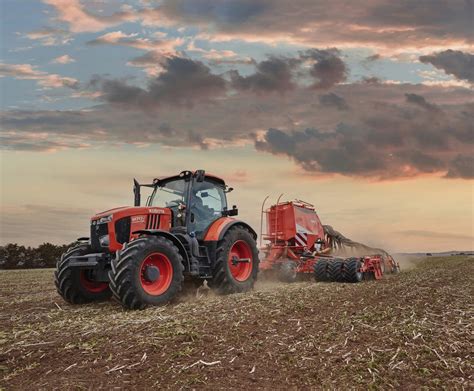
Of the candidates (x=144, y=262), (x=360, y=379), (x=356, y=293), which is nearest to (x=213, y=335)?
(x=360, y=379)

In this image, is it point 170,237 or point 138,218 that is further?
point 138,218

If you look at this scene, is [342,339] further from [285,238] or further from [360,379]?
[285,238]

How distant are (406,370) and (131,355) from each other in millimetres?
3252

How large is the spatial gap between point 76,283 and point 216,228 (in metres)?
3.35

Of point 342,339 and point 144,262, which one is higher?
point 144,262

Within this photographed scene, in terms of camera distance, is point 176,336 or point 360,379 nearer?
point 360,379

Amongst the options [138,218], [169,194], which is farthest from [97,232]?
[169,194]

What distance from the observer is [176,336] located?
6.97 meters

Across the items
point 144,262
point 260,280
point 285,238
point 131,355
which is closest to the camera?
point 131,355

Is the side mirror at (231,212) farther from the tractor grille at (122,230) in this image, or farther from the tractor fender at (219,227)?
the tractor grille at (122,230)

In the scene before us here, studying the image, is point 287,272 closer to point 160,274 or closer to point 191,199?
point 191,199

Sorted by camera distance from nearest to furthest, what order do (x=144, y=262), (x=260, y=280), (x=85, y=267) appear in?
(x=144, y=262) → (x=85, y=267) → (x=260, y=280)

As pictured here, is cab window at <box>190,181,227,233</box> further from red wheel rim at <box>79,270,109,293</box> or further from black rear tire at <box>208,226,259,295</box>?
red wheel rim at <box>79,270,109,293</box>

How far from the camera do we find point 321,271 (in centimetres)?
1652
